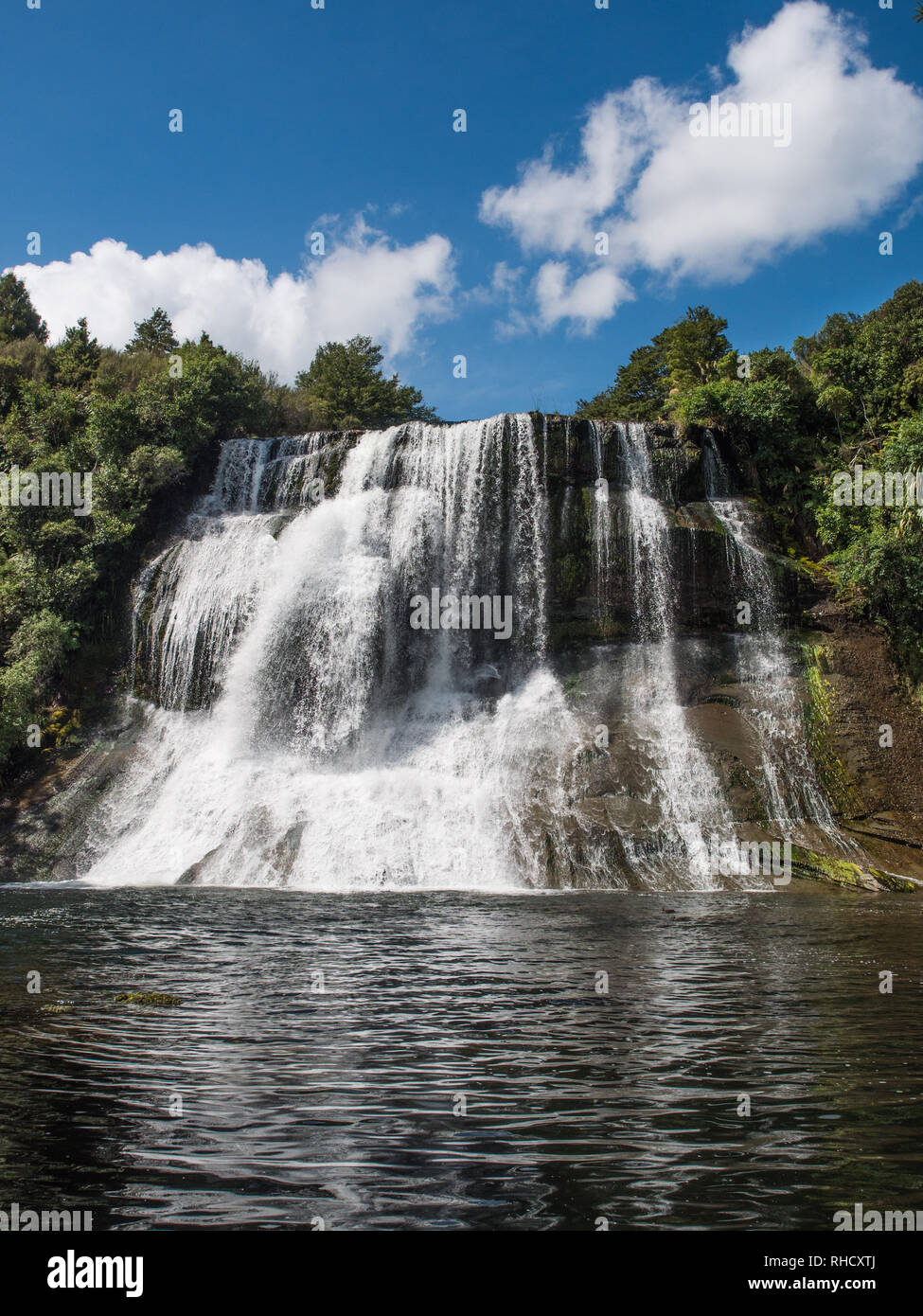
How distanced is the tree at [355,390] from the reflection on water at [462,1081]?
42435mm

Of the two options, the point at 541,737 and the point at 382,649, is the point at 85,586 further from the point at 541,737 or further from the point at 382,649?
the point at 541,737

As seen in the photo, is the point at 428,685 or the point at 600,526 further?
the point at 600,526

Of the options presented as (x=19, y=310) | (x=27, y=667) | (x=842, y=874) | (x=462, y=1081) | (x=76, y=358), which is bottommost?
(x=842, y=874)

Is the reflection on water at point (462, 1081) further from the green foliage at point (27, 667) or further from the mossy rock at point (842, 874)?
the green foliage at point (27, 667)

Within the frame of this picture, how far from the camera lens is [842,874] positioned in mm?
20875

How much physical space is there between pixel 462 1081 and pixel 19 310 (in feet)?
222

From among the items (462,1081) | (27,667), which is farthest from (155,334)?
(462,1081)

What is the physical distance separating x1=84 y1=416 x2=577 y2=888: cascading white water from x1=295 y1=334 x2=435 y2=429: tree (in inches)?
754

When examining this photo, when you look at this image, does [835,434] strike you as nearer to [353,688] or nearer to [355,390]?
[353,688]

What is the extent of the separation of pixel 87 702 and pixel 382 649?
9987 mm

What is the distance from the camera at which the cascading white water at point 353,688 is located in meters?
23.2

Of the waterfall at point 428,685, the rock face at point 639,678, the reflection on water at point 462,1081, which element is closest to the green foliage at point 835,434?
the rock face at point 639,678
